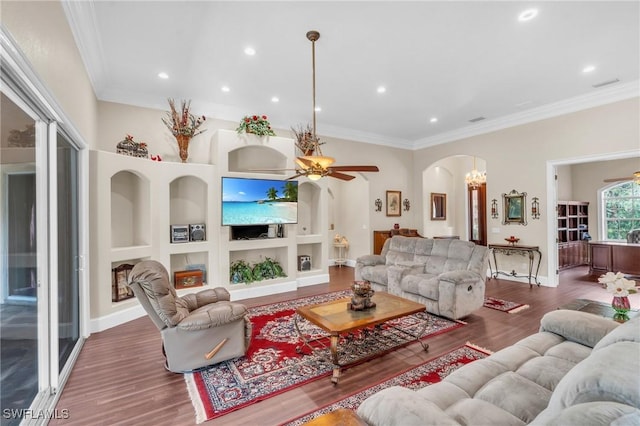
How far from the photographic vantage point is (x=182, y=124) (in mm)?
4930

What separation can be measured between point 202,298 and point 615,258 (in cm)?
885

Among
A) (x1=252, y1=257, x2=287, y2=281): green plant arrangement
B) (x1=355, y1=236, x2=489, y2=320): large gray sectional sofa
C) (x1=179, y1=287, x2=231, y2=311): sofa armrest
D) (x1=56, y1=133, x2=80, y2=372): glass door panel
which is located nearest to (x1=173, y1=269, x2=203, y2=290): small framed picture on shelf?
(x1=252, y1=257, x2=287, y2=281): green plant arrangement

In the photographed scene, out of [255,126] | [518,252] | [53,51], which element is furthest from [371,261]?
[53,51]

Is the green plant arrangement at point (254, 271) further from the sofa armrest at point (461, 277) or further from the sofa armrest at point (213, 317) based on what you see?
the sofa armrest at point (461, 277)

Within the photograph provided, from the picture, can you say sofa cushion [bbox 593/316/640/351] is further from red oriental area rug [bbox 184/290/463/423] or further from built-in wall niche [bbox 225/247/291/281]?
built-in wall niche [bbox 225/247/291/281]

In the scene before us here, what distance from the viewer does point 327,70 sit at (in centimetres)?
416

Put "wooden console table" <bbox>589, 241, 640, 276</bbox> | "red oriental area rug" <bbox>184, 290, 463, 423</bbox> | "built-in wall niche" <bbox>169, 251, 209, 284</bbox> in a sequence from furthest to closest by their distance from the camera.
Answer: "wooden console table" <bbox>589, 241, 640, 276</bbox> → "built-in wall niche" <bbox>169, 251, 209, 284</bbox> → "red oriental area rug" <bbox>184, 290, 463, 423</bbox>

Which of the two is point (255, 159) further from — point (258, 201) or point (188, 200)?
point (188, 200)

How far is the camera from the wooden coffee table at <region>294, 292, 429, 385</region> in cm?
265

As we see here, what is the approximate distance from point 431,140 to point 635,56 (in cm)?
409

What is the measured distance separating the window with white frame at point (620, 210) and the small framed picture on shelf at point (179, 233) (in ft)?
34.4

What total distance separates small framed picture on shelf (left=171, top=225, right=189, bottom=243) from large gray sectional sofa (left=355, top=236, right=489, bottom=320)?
298cm

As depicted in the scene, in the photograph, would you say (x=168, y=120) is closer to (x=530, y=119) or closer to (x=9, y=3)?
(x=9, y=3)

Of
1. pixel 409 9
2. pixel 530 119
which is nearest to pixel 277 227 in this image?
pixel 409 9
